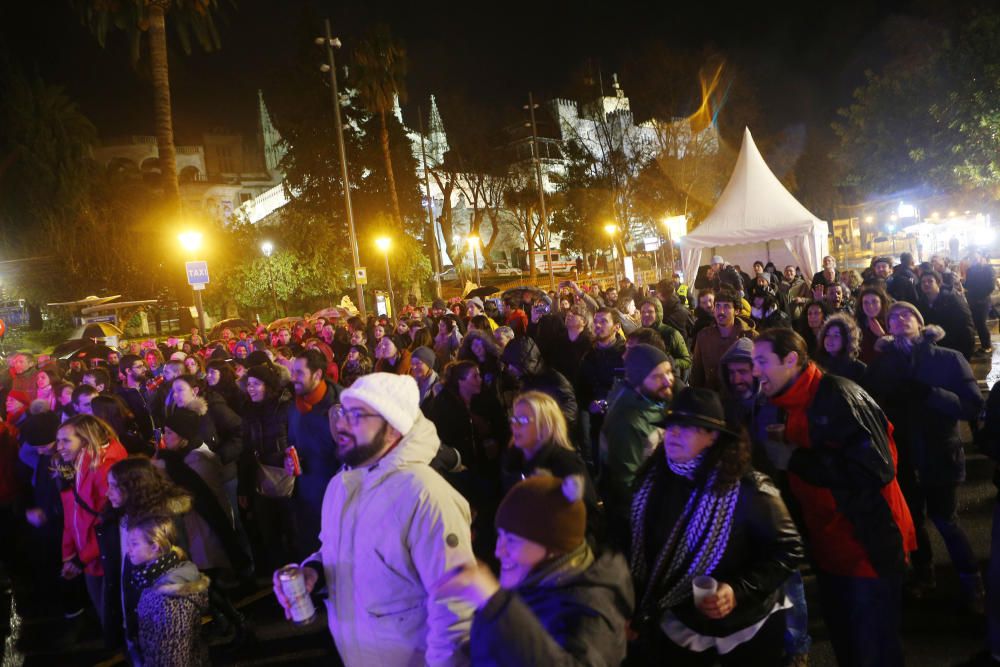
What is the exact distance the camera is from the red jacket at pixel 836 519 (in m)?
2.71

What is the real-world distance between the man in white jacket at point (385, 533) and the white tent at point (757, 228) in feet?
57.3

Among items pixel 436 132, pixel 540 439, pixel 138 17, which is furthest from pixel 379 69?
pixel 436 132

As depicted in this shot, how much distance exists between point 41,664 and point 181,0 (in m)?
19.9

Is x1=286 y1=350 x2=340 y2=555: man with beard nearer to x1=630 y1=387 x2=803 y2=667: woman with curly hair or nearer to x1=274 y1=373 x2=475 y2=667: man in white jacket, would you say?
x1=274 y1=373 x2=475 y2=667: man in white jacket

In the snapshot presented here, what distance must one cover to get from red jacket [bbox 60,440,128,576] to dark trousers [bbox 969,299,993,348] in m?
13.2

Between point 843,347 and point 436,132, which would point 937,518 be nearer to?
point 843,347

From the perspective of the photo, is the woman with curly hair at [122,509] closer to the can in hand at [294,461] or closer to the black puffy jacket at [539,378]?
the can in hand at [294,461]

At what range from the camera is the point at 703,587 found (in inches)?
86.2

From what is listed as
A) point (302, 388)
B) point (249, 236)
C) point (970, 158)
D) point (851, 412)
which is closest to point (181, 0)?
point (249, 236)

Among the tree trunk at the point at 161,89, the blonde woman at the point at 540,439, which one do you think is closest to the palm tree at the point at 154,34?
the tree trunk at the point at 161,89

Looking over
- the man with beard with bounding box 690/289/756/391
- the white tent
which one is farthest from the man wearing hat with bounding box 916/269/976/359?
the white tent

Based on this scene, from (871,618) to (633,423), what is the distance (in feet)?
4.63

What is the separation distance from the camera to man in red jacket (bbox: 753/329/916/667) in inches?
106

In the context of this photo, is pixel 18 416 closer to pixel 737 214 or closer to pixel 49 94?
pixel 737 214
